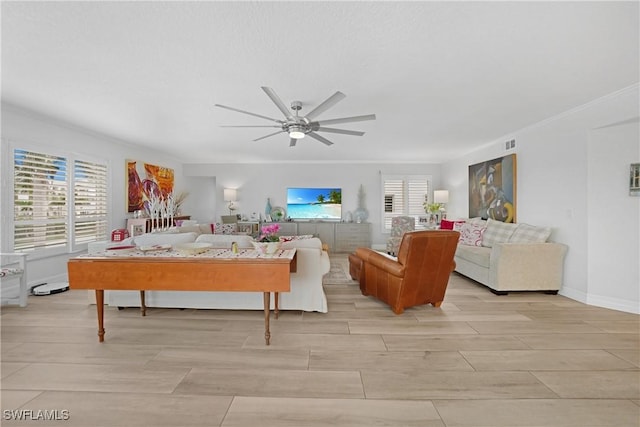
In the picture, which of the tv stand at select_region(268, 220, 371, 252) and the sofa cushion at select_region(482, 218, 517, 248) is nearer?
the sofa cushion at select_region(482, 218, 517, 248)

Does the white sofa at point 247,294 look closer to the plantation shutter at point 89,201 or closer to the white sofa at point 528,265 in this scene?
the plantation shutter at point 89,201

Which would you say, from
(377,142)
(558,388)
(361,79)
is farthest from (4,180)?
(558,388)

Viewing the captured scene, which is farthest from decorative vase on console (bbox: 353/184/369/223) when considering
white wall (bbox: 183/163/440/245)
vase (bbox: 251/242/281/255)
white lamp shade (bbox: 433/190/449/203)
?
vase (bbox: 251/242/281/255)

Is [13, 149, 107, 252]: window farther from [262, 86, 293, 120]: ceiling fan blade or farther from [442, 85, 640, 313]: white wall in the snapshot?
[442, 85, 640, 313]: white wall

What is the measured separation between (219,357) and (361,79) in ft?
8.38

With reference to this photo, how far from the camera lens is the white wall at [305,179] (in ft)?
23.5

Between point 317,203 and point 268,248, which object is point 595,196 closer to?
point 268,248

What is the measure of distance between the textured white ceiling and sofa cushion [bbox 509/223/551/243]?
145 centimetres

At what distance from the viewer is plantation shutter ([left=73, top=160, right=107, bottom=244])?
13.7ft

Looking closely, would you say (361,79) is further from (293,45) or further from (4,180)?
(4,180)

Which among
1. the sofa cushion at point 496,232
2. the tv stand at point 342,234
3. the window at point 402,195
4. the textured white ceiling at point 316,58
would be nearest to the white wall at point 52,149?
the textured white ceiling at point 316,58

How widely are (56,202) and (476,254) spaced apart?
588 centimetres

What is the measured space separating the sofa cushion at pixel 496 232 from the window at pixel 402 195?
8.45 ft

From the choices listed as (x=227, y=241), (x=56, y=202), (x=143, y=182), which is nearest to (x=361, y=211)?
(x=227, y=241)
